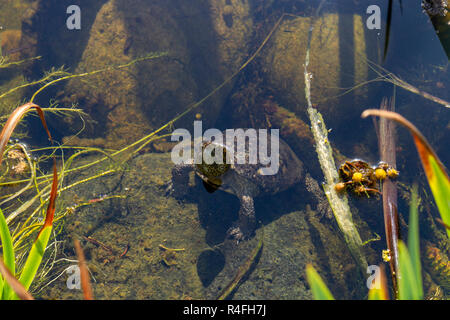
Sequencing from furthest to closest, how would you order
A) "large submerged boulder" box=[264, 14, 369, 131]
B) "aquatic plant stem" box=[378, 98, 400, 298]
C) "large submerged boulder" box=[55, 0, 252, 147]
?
"large submerged boulder" box=[55, 0, 252, 147] → "large submerged boulder" box=[264, 14, 369, 131] → "aquatic plant stem" box=[378, 98, 400, 298]

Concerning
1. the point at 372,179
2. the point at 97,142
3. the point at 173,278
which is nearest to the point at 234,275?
the point at 173,278

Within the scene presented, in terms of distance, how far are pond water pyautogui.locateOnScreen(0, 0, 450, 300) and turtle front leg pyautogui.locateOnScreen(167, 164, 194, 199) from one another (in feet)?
0.07

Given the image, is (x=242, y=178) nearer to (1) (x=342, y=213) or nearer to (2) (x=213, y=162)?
(2) (x=213, y=162)

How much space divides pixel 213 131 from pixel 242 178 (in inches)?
51.8

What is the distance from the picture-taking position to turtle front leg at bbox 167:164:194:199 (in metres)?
3.87

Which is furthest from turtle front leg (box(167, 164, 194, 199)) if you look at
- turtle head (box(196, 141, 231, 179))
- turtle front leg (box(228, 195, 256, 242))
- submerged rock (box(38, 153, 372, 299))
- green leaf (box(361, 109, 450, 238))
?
green leaf (box(361, 109, 450, 238))

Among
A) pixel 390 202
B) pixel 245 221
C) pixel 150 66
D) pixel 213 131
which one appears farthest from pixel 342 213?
pixel 150 66

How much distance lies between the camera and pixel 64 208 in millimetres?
3338

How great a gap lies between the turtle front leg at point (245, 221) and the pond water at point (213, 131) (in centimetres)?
2

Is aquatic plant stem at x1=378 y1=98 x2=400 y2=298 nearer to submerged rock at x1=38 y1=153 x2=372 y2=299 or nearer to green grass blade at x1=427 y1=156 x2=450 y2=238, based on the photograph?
green grass blade at x1=427 y1=156 x2=450 y2=238

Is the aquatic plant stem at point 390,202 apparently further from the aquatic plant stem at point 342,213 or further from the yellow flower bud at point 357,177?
the aquatic plant stem at point 342,213

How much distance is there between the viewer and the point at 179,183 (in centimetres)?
388

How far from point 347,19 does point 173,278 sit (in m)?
5.06

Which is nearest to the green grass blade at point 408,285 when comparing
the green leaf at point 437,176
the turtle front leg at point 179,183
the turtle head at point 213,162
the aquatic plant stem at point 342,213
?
the green leaf at point 437,176
